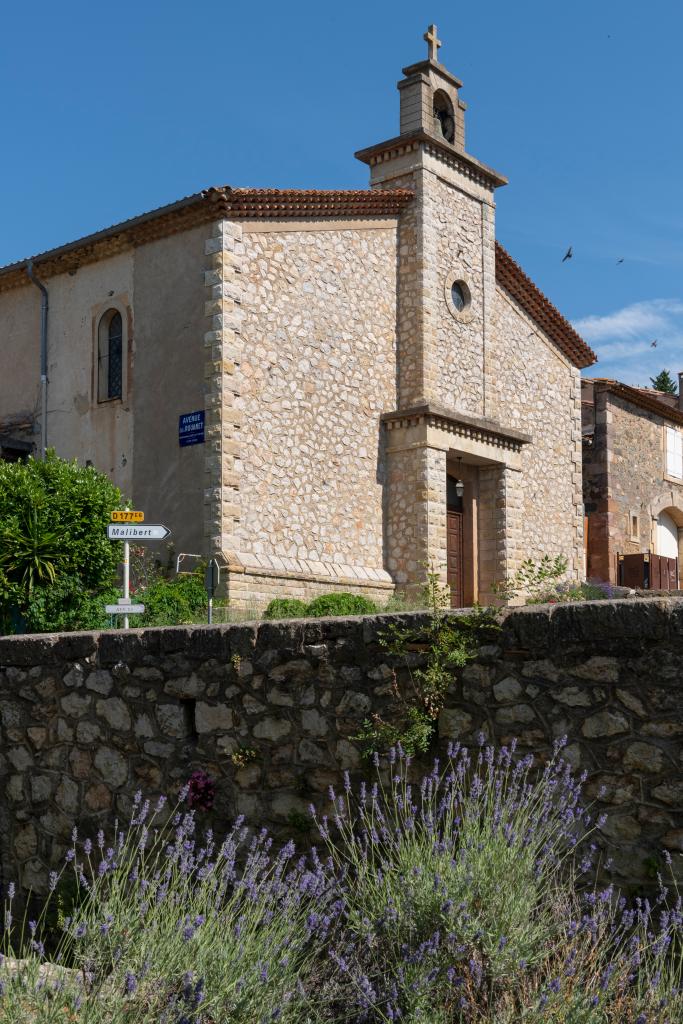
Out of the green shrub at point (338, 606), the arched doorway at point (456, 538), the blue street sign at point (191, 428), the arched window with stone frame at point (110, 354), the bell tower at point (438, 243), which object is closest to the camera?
the green shrub at point (338, 606)

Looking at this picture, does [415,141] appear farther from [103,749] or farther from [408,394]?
[103,749]

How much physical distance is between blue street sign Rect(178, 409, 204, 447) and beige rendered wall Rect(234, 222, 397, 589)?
1.94 feet

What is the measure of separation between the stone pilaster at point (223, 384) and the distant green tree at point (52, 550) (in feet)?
6.22

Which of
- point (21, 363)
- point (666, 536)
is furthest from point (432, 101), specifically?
point (666, 536)

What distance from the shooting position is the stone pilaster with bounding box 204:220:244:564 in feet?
52.0

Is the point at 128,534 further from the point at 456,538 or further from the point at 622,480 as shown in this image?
the point at 622,480

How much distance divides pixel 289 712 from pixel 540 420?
16.9m

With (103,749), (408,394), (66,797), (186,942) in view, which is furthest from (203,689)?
(408,394)

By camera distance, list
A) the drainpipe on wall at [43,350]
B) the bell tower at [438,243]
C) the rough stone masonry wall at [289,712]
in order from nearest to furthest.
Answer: the rough stone masonry wall at [289,712]
the bell tower at [438,243]
the drainpipe on wall at [43,350]

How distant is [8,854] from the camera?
7871mm

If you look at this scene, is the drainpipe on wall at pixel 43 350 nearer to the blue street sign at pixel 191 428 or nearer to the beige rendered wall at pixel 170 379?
the beige rendered wall at pixel 170 379

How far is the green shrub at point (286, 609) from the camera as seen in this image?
14305mm

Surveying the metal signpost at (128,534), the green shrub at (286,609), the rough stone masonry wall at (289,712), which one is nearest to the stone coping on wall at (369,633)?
the rough stone masonry wall at (289,712)

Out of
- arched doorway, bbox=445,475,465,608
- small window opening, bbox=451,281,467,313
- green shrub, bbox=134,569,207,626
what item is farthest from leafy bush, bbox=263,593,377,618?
small window opening, bbox=451,281,467,313
